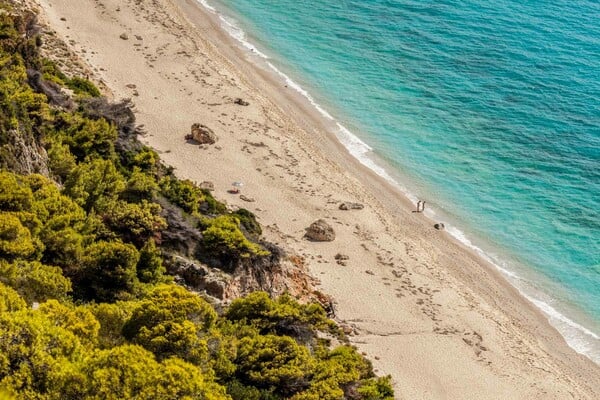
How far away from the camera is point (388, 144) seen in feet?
184

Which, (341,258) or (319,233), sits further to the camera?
(319,233)

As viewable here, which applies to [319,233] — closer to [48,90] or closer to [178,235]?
[178,235]

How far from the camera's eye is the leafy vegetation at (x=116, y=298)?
1867 cm

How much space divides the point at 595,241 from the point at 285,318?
27.3 m

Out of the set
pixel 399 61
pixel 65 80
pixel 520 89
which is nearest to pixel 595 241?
pixel 520 89

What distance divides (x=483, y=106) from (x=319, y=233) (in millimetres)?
26604

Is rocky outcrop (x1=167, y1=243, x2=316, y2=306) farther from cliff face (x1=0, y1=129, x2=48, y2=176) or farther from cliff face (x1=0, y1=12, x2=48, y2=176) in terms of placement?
cliff face (x1=0, y1=12, x2=48, y2=176)

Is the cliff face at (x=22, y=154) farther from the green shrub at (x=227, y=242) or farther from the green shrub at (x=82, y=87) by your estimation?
the green shrub at (x=82, y=87)

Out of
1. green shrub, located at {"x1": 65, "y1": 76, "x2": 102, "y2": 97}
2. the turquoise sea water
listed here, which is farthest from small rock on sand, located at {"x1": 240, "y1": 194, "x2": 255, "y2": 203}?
the turquoise sea water

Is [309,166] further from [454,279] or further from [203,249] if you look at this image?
[203,249]

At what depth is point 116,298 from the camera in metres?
26.7

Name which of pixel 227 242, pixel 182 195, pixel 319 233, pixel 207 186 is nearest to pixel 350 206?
pixel 319 233

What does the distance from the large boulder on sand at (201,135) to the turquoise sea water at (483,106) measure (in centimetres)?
1198

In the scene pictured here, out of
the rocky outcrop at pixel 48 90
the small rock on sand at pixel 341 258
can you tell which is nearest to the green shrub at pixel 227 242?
the small rock on sand at pixel 341 258
